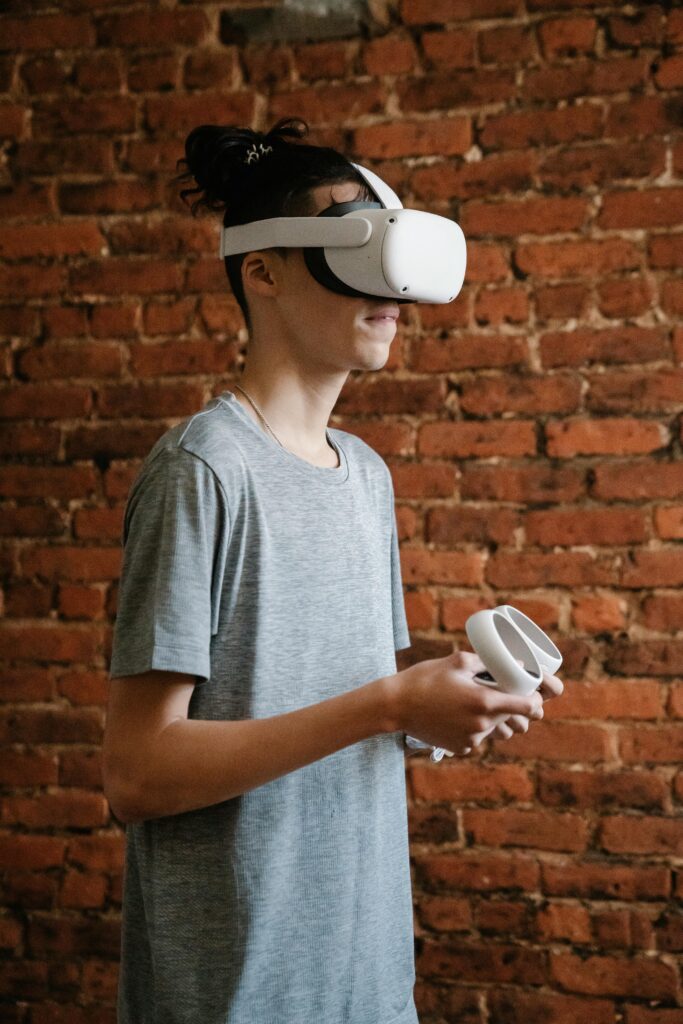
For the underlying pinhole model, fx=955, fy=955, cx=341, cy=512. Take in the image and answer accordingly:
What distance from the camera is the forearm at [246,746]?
3.08 ft

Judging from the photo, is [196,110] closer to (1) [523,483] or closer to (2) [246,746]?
(1) [523,483]

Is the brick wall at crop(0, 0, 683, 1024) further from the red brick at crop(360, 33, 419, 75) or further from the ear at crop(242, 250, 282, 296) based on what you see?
the ear at crop(242, 250, 282, 296)

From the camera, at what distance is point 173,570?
3.12 feet

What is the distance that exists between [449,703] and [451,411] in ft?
3.34

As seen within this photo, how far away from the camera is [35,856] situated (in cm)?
198

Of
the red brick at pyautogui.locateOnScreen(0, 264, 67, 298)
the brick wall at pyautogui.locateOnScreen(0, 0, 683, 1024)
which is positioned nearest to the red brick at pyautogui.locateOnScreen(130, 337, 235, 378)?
the brick wall at pyautogui.locateOnScreen(0, 0, 683, 1024)

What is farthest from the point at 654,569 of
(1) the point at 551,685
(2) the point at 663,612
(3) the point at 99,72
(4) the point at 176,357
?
(3) the point at 99,72

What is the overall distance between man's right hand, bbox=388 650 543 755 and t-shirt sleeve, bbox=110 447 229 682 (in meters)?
0.20

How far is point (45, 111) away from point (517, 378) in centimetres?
113

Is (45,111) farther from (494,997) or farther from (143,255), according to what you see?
(494,997)

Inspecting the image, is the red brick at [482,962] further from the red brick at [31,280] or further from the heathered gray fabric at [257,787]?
the red brick at [31,280]

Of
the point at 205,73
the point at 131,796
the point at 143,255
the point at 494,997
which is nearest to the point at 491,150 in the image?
the point at 205,73

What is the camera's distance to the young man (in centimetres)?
95

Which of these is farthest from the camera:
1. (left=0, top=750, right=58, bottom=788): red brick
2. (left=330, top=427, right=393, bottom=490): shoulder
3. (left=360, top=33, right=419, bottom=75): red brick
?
(left=0, top=750, right=58, bottom=788): red brick
